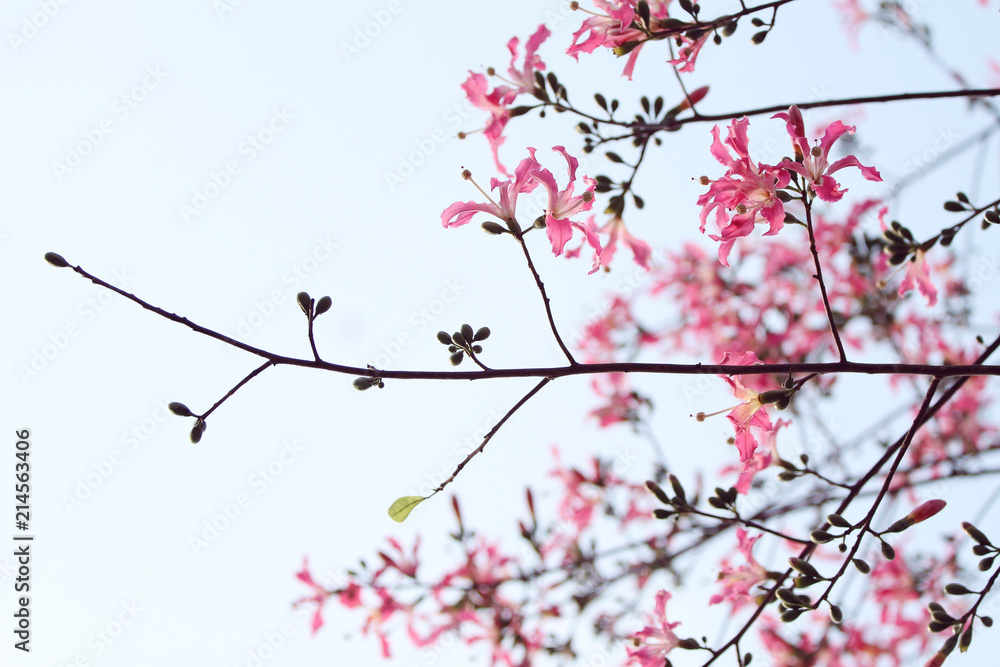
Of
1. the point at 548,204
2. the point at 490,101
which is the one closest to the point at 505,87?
the point at 490,101

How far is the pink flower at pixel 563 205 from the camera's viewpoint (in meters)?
1.91

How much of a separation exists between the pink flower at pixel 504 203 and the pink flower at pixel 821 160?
0.63 meters

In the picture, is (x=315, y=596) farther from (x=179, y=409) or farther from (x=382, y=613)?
(x=179, y=409)

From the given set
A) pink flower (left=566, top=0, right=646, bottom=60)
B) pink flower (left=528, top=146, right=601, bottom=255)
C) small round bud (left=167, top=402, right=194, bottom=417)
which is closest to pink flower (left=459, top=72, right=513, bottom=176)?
pink flower (left=566, top=0, right=646, bottom=60)

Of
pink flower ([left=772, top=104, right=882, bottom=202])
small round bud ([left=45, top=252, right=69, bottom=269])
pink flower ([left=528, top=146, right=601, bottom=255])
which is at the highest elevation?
pink flower ([left=772, top=104, right=882, bottom=202])

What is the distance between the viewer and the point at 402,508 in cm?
175

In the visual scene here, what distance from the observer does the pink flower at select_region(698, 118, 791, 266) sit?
181cm

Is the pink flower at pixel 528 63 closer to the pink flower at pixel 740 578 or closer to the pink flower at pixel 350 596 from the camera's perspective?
the pink flower at pixel 740 578

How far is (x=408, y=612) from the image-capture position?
3961mm

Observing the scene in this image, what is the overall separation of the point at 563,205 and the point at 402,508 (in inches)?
35.8

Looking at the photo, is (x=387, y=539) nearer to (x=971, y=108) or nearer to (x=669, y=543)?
(x=669, y=543)

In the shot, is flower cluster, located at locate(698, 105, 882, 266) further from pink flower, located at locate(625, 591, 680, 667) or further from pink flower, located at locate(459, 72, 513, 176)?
pink flower, located at locate(625, 591, 680, 667)

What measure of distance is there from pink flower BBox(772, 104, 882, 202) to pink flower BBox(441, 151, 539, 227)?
0.63 metres

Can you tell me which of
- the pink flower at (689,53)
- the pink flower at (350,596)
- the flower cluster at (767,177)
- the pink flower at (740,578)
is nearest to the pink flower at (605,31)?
the pink flower at (689,53)
